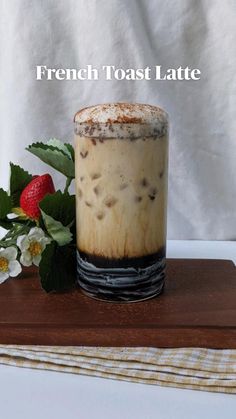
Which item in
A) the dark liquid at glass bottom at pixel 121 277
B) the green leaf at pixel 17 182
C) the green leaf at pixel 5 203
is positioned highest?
the green leaf at pixel 17 182

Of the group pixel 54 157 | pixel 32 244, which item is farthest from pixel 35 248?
pixel 54 157

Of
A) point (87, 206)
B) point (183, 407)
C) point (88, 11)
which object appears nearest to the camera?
point (183, 407)

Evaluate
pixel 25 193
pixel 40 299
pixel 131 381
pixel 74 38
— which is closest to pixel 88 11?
pixel 74 38

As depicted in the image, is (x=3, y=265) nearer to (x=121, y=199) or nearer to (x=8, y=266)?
(x=8, y=266)

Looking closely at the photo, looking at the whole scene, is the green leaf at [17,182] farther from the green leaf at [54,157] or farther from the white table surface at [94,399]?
the white table surface at [94,399]

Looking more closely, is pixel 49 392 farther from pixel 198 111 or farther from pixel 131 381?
pixel 198 111

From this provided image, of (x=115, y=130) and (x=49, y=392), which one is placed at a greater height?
(x=115, y=130)

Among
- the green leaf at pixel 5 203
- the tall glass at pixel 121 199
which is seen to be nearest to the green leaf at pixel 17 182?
the green leaf at pixel 5 203
